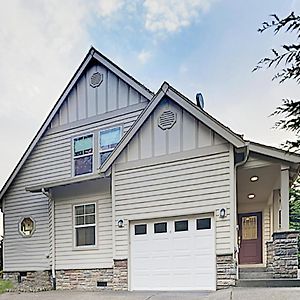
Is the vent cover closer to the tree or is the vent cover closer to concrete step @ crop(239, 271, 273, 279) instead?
concrete step @ crop(239, 271, 273, 279)

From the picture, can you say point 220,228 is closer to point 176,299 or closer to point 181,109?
point 176,299

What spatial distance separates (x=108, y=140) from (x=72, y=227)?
291cm

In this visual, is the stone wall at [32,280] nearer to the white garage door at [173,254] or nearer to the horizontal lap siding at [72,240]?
the horizontal lap siding at [72,240]

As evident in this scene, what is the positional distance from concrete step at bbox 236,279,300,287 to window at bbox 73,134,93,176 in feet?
20.2

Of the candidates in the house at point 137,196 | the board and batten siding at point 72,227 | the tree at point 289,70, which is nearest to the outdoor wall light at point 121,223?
the house at point 137,196

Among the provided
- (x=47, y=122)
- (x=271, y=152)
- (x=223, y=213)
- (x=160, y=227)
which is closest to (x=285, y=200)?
(x=271, y=152)

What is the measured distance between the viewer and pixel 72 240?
13180mm

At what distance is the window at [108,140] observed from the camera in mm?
13336

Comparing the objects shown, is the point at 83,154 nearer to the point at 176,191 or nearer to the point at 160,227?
the point at 160,227

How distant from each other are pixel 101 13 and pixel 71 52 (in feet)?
10.3

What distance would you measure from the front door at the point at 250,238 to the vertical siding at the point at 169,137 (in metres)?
4.73

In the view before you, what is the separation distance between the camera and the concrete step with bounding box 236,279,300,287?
29.1ft

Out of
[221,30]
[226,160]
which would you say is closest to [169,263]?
[226,160]

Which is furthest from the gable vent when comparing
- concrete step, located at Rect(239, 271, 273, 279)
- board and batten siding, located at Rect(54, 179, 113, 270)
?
concrete step, located at Rect(239, 271, 273, 279)
